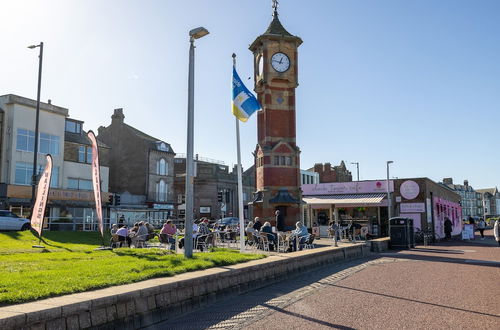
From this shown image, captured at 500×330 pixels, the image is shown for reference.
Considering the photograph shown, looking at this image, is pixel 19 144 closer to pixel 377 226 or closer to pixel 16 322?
pixel 377 226

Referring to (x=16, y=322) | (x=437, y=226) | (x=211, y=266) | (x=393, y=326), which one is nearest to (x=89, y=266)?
(x=211, y=266)

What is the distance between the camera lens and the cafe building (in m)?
34.0

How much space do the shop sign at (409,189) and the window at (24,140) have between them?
96.0 ft

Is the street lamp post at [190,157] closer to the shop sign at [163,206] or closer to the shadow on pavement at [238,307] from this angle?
the shadow on pavement at [238,307]


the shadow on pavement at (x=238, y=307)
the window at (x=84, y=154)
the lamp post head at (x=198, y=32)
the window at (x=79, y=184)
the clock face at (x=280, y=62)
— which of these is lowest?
the shadow on pavement at (x=238, y=307)

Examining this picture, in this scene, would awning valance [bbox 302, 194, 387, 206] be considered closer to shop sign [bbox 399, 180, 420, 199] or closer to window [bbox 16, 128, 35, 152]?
shop sign [bbox 399, 180, 420, 199]

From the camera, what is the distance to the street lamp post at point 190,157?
34.1 ft

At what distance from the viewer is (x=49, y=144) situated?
36.8 m

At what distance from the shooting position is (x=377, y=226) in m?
34.9

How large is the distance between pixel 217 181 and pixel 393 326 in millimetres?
53475

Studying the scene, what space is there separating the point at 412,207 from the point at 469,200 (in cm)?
10764

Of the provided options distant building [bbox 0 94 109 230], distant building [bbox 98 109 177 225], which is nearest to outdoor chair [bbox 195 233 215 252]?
distant building [bbox 0 94 109 230]

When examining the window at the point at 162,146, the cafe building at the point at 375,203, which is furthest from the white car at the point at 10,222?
the window at the point at 162,146

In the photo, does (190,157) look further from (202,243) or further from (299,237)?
(299,237)
